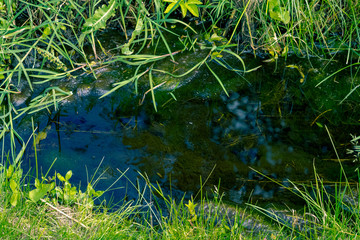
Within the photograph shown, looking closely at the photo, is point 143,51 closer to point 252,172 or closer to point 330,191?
point 252,172

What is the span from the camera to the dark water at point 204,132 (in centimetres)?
205

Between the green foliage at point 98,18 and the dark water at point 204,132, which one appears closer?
the dark water at point 204,132

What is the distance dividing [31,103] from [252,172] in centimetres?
140

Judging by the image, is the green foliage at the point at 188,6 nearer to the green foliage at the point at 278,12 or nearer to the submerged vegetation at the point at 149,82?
the submerged vegetation at the point at 149,82

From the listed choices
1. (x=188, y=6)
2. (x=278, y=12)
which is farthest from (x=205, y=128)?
(x=278, y=12)

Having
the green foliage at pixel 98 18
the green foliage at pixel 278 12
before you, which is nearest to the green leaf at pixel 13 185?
the green foliage at pixel 98 18

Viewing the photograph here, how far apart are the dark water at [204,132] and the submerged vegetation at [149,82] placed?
0.06 m

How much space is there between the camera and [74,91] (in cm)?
256

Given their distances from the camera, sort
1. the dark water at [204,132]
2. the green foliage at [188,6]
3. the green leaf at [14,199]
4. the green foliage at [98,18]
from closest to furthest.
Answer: the green leaf at [14,199] < the dark water at [204,132] < the green foliage at [188,6] < the green foliage at [98,18]

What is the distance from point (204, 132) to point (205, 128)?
0.04m

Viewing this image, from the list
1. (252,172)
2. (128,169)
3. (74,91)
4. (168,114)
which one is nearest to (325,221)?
(252,172)

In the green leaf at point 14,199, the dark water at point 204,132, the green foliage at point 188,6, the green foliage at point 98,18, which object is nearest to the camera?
the green leaf at point 14,199

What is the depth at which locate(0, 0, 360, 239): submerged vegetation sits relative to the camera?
1671mm

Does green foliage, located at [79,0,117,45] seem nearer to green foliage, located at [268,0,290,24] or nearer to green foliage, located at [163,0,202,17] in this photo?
green foliage, located at [163,0,202,17]
